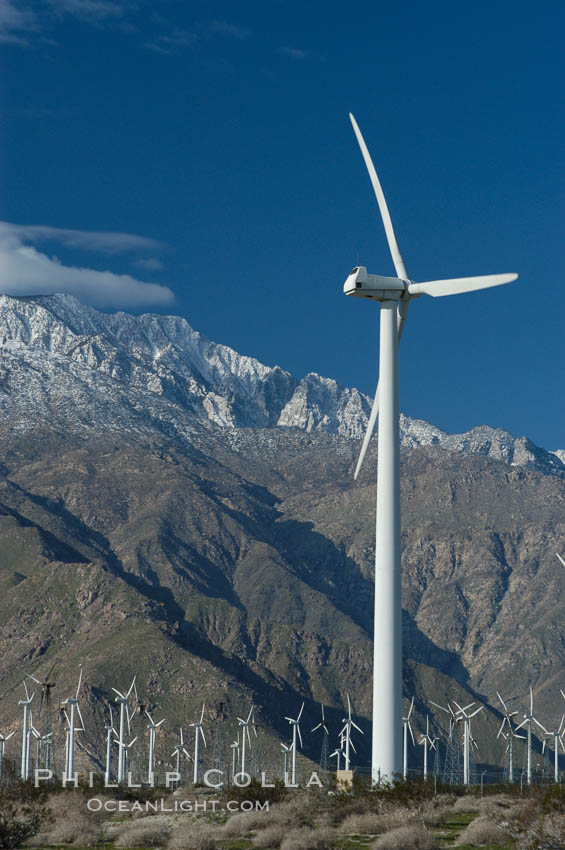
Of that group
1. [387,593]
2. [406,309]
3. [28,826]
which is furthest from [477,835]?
[406,309]

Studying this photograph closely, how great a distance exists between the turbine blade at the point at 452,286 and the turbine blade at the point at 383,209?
162 centimetres

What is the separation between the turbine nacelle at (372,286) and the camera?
146ft

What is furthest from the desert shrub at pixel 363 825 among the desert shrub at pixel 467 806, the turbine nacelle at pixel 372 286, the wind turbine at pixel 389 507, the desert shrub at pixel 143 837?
the turbine nacelle at pixel 372 286

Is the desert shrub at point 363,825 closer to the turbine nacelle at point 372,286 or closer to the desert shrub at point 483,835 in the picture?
the desert shrub at point 483,835

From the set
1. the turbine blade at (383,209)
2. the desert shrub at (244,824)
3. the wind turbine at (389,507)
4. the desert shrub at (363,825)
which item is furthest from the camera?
the turbine blade at (383,209)

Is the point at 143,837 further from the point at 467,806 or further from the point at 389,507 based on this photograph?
the point at 467,806

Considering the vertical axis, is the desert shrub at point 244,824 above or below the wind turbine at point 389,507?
below

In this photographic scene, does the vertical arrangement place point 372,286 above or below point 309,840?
above

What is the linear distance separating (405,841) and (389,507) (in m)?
11.7

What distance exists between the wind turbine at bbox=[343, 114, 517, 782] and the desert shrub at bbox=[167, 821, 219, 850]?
6.30m

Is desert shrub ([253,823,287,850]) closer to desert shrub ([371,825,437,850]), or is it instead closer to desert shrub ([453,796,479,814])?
desert shrub ([371,825,437,850])

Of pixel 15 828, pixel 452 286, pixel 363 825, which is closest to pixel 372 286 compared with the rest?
pixel 452 286

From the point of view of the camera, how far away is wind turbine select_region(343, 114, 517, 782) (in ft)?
128

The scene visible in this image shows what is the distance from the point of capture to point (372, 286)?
147 ft
